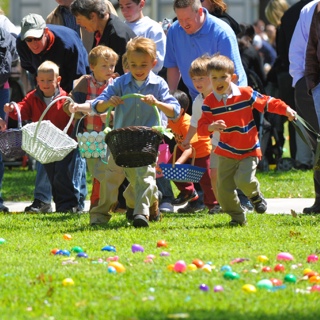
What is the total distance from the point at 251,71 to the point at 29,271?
24.9 ft

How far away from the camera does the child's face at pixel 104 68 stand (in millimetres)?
8773

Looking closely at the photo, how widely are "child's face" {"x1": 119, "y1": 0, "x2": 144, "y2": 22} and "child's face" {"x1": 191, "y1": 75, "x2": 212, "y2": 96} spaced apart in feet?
3.51

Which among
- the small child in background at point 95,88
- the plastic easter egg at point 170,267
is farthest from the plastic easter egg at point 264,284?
the small child in background at point 95,88

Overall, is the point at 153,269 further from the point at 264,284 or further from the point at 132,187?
the point at 132,187

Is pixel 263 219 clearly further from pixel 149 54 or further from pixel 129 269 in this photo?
pixel 129 269

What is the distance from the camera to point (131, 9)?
9734 millimetres

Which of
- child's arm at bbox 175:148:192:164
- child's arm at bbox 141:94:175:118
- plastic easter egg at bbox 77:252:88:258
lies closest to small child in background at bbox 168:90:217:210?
child's arm at bbox 175:148:192:164

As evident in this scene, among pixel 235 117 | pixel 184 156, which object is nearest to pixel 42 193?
pixel 184 156

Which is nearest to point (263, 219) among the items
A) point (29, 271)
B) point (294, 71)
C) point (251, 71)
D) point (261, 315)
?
point (294, 71)

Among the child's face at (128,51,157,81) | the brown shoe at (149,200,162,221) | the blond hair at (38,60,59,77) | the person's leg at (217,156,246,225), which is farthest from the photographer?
the blond hair at (38,60,59,77)

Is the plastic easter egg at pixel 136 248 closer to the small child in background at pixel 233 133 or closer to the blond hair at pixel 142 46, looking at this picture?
the small child in background at pixel 233 133

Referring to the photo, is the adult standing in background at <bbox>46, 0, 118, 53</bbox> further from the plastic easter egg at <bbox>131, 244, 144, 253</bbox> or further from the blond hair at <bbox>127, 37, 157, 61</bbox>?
the plastic easter egg at <bbox>131, 244, 144, 253</bbox>

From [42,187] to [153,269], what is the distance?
4156 mm

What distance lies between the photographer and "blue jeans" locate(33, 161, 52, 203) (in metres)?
10.1
